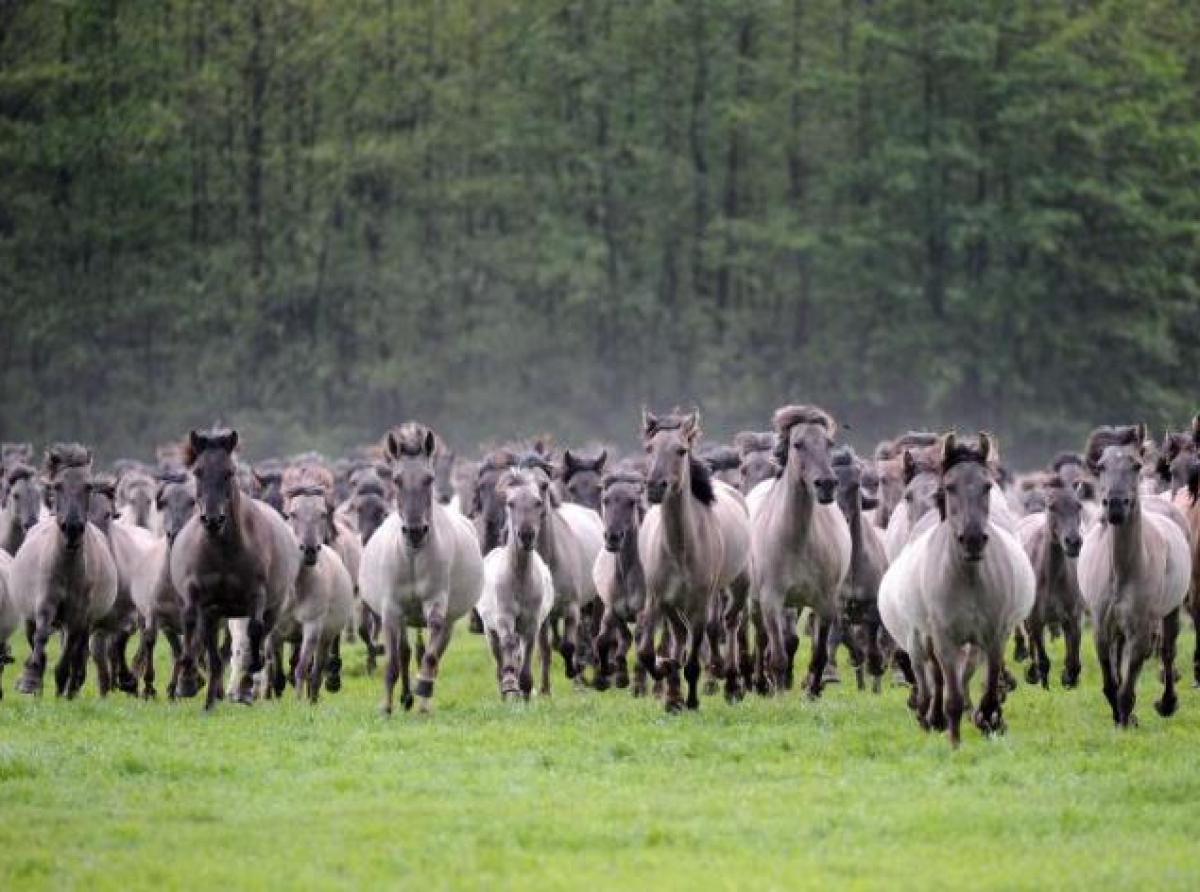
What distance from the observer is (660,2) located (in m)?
75.7

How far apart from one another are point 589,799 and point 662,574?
18.5 feet

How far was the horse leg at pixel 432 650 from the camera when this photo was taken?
21.3 m

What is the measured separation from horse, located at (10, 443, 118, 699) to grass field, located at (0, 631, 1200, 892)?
2.11m

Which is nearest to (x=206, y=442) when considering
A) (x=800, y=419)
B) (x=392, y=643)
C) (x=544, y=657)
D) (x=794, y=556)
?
(x=392, y=643)

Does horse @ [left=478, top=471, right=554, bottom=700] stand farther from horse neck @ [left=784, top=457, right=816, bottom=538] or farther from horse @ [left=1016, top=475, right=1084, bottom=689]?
horse @ [left=1016, top=475, right=1084, bottom=689]

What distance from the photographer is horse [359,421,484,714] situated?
70.6ft

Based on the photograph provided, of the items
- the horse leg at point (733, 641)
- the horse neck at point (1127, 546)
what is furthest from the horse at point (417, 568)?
the horse neck at point (1127, 546)

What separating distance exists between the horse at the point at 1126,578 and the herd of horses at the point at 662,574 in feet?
0.08

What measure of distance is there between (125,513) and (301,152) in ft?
143

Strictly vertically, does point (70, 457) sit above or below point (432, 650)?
above

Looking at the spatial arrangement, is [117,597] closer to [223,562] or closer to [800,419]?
[223,562]

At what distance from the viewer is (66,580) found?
23.4 metres

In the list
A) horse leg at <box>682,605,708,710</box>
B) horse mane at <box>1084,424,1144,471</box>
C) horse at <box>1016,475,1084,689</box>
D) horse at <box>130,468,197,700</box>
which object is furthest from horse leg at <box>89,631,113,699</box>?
horse mane at <box>1084,424,1144,471</box>

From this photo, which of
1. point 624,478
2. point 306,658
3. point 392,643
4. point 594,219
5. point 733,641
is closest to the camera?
point 392,643
